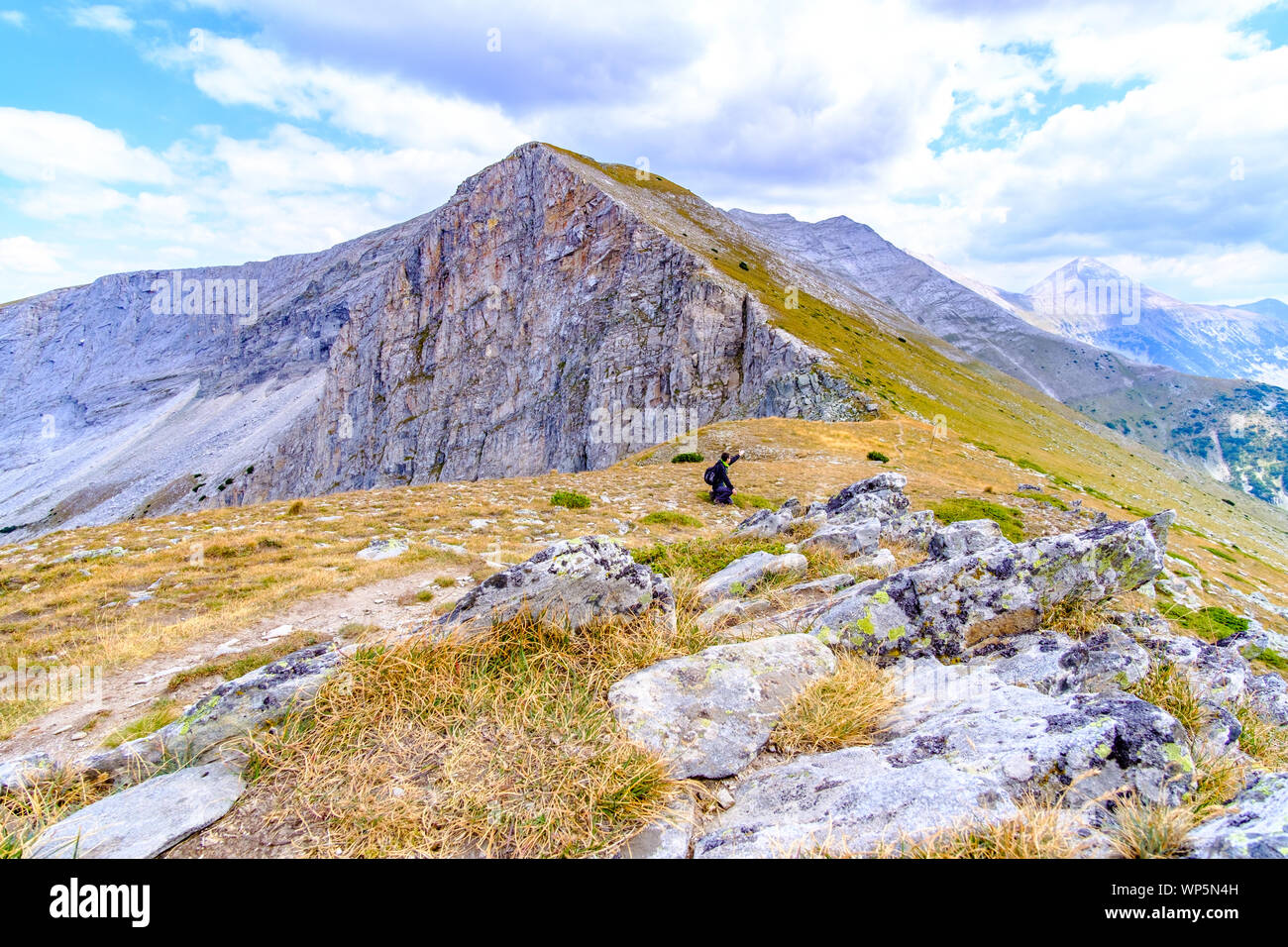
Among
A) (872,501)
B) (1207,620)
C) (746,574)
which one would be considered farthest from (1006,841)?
(1207,620)

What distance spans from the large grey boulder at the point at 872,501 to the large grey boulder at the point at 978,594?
6.02m

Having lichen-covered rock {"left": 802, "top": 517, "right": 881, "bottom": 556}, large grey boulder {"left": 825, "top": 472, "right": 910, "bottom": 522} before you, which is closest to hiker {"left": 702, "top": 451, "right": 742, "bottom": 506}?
large grey boulder {"left": 825, "top": 472, "right": 910, "bottom": 522}

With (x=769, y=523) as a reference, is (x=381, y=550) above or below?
below

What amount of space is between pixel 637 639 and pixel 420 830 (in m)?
2.97

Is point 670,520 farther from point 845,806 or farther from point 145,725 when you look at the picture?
point 845,806

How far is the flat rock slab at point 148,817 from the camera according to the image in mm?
3547

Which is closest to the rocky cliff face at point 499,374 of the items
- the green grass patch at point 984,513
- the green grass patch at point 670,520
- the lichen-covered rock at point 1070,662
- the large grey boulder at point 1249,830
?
the green grass patch at point 984,513

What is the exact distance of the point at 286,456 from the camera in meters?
111

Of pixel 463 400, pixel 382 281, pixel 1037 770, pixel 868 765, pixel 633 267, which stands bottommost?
pixel 868 765

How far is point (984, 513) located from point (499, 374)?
7505 cm

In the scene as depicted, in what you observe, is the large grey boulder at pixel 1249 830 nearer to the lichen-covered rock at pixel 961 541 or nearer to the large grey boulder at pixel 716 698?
the large grey boulder at pixel 716 698

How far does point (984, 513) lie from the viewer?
18438 mm
